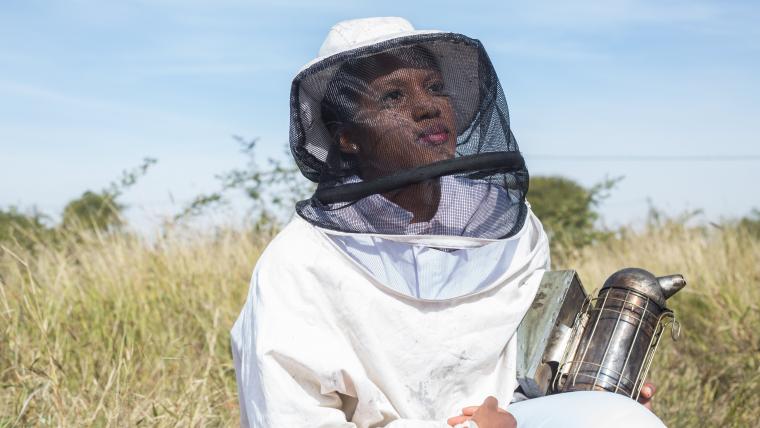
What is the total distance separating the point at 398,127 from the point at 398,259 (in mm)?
368

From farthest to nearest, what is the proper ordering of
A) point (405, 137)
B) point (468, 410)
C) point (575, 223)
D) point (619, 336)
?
point (575, 223)
point (619, 336)
point (405, 137)
point (468, 410)

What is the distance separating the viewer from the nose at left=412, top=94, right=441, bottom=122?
109 inches

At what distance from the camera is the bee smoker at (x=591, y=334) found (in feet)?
9.14

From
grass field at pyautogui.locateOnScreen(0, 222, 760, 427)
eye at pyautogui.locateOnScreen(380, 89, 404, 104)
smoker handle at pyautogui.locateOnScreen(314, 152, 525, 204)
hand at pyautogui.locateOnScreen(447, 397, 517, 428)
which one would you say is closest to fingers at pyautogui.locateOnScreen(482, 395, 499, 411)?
hand at pyautogui.locateOnScreen(447, 397, 517, 428)

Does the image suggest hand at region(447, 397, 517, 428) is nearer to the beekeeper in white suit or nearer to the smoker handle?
the beekeeper in white suit

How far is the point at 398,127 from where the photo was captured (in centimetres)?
272

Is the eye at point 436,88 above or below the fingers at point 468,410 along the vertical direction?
above

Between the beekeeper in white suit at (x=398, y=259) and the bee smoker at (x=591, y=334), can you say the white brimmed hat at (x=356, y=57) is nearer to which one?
the beekeeper in white suit at (x=398, y=259)

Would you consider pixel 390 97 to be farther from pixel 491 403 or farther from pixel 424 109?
pixel 491 403

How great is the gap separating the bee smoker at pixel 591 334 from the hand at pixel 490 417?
243 mm

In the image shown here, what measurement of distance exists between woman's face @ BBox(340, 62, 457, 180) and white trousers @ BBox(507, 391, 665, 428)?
733 mm

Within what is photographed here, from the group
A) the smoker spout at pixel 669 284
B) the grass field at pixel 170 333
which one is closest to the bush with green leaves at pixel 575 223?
the grass field at pixel 170 333

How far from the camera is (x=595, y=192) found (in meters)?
11.1

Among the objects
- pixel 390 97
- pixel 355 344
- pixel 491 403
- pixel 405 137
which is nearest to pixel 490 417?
pixel 491 403
